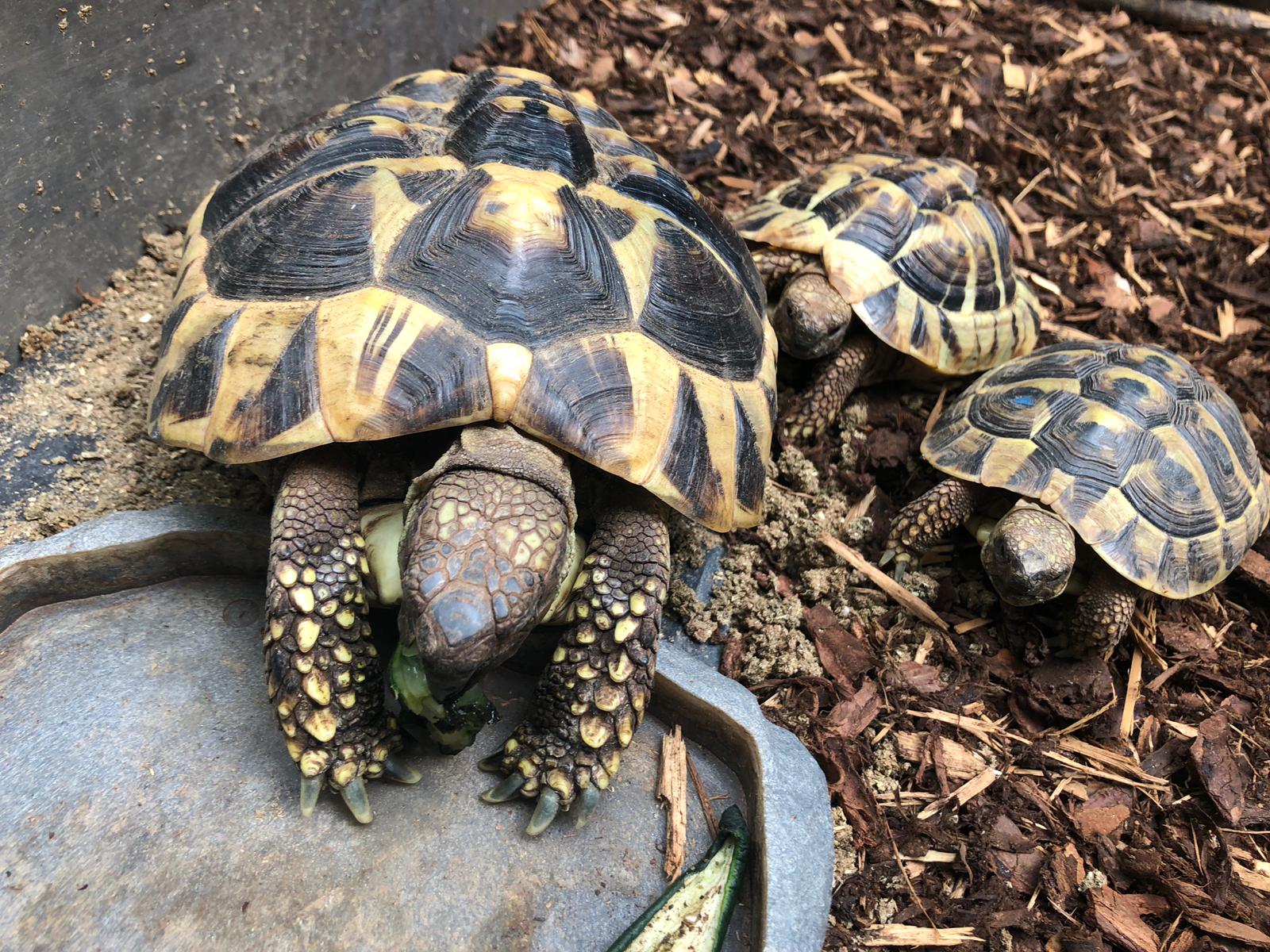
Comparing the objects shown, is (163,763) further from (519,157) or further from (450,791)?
(519,157)

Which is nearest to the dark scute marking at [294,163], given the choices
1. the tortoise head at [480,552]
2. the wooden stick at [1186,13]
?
the tortoise head at [480,552]

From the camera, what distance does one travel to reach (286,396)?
2.04 m

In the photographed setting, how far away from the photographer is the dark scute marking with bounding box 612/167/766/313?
2.58m

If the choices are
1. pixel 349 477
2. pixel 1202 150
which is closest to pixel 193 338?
pixel 349 477

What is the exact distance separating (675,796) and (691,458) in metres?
0.83

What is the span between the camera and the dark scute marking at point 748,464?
2375mm

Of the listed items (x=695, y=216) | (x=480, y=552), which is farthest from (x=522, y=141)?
(x=480, y=552)

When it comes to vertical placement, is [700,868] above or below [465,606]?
below

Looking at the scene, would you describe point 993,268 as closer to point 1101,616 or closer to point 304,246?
point 1101,616

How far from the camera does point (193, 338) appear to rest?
88.0 inches

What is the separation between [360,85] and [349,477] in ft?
8.41

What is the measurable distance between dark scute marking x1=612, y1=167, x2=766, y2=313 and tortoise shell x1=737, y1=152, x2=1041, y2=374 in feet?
2.47

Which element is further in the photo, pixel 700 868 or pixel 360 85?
pixel 360 85

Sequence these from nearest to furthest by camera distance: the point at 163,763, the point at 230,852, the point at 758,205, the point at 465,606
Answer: the point at 465,606 < the point at 230,852 < the point at 163,763 < the point at 758,205
